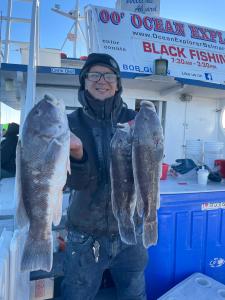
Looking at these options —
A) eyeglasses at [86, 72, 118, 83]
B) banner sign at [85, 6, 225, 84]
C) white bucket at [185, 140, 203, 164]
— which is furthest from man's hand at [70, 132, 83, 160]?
banner sign at [85, 6, 225, 84]

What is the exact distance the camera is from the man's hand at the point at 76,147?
1.38 meters

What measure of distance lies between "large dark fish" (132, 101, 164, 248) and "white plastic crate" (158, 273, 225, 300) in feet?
5.59

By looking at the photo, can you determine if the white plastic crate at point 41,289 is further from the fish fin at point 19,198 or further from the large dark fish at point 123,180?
the fish fin at point 19,198

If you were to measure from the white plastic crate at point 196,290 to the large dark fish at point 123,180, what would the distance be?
Answer: 1.54m

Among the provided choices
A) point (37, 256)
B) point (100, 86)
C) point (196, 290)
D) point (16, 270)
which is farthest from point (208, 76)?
point (37, 256)

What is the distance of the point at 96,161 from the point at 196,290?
5.82 ft

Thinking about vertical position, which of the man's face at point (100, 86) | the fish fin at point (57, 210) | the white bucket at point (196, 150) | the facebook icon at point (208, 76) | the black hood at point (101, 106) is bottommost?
the fish fin at point (57, 210)

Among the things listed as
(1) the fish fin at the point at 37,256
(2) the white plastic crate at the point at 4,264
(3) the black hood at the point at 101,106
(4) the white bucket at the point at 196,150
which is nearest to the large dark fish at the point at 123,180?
(1) the fish fin at the point at 37,256

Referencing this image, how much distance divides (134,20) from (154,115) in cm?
431

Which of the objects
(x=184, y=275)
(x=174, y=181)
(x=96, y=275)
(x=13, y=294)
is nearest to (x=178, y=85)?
(x=174, y=181)

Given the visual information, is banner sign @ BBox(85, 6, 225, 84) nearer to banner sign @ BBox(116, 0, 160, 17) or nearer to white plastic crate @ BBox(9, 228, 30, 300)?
banner sign @ BBox(116, 0, 160, 17)

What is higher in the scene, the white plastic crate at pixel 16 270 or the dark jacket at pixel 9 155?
the dark jacket at pixel 9 155

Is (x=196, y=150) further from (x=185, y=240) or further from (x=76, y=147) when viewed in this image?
(x=76, y=147)

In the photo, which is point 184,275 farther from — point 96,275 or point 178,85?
point 178,85
